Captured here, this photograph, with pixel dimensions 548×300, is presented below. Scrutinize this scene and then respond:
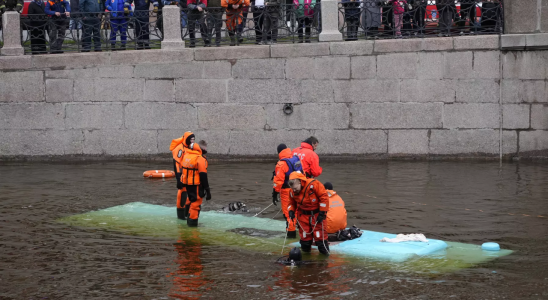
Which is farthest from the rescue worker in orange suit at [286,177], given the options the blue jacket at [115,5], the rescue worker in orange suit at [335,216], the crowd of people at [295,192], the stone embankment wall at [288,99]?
the blue jacket at [115,5]

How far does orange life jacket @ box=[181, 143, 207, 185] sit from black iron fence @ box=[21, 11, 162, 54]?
707 centimetres

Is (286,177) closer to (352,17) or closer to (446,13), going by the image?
(352,17)

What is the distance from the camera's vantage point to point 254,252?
962 cm

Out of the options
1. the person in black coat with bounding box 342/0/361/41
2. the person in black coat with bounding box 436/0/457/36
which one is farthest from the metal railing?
the person in black coat with bounding box 436/0/457/36

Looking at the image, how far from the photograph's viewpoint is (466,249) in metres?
9.48

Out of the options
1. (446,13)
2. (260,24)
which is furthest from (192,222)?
(446,13)

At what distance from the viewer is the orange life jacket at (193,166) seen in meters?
11.1

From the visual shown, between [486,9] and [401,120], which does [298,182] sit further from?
[486,9]

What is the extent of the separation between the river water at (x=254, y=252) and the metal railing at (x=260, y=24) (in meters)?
3.13

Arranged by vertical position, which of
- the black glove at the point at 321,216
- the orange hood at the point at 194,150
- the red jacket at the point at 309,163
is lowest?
the black glove at the point at 321,216

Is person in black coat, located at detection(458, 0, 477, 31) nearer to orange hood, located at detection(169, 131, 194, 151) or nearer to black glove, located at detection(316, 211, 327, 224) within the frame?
orange hood, located at detection(169, 131, 194, 151)

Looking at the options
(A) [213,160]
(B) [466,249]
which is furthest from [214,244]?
(A) [213,160]

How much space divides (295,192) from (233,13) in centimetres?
889

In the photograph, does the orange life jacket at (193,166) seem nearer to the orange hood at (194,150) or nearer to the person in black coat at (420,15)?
the orange hood at (194,150)
